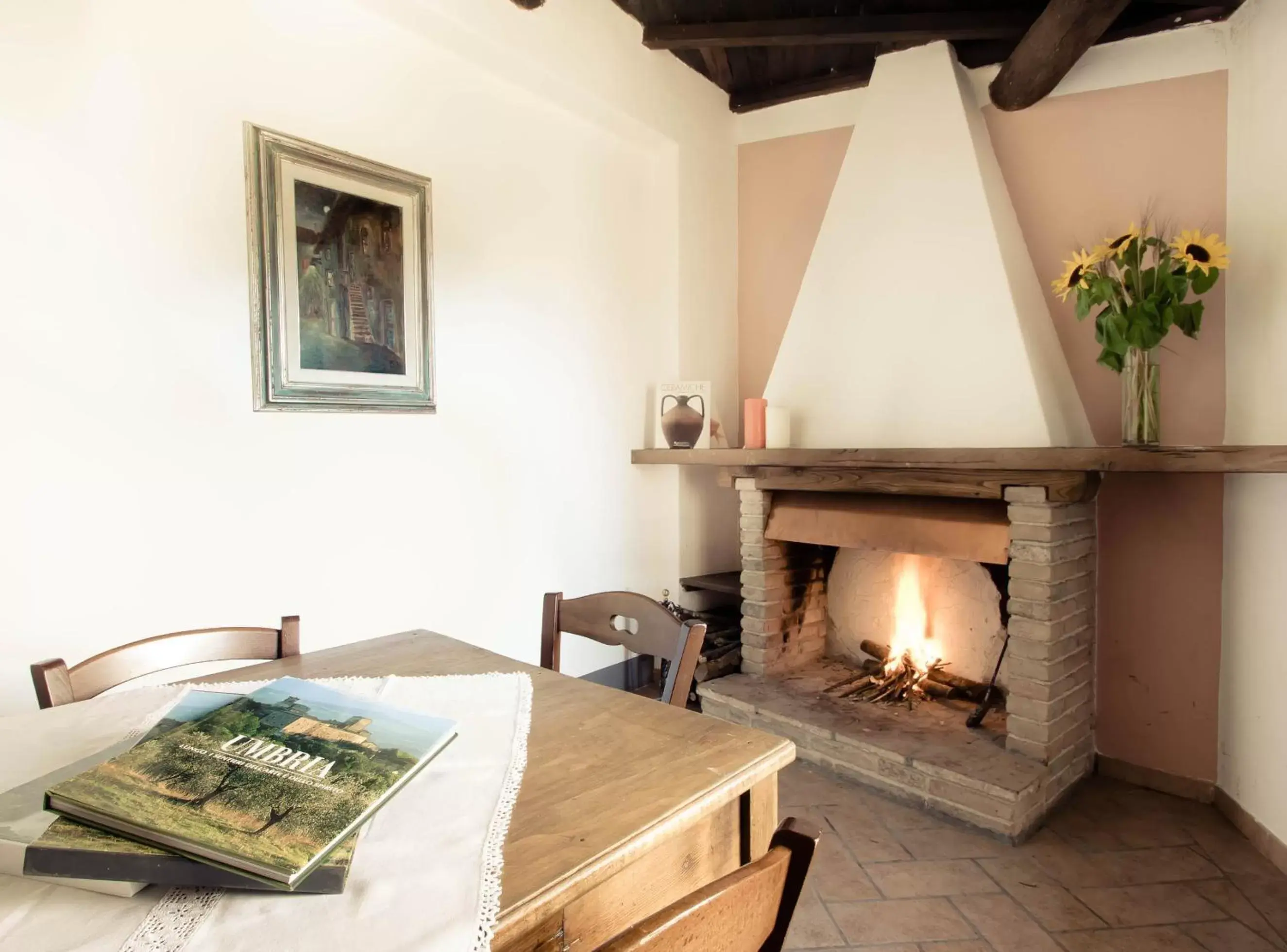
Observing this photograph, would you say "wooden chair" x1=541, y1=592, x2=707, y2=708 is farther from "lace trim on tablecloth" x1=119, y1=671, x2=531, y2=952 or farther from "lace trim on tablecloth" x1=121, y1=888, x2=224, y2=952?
"lace trim on tablecloth" x1=121, y1=888, x2=224, y2=952

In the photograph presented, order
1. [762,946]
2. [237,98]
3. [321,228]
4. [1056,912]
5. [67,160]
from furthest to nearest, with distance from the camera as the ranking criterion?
[321,228] → [237,98] → [1056,912] → [67,160] → [762,946]

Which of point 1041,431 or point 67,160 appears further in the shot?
point 1041,431

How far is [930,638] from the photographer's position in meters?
2.94

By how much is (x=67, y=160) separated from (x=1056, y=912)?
298cm

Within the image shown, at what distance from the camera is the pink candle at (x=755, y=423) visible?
2971mm

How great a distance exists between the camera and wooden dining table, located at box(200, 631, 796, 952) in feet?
2.31

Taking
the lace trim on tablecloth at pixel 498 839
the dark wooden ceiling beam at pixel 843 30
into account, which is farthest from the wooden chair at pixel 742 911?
the dark wooden ceiling beam at pixel 843 30

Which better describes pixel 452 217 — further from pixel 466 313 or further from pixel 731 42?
pixel 731 42

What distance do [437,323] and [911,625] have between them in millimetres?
2158

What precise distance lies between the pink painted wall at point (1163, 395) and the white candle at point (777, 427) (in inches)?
41.4

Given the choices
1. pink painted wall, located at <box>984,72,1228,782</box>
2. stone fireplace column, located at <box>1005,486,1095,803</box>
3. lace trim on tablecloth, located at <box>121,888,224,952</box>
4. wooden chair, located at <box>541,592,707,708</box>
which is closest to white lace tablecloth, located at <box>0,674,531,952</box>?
lace trim on tablecloth, located at <box>121,888,224,952</box>

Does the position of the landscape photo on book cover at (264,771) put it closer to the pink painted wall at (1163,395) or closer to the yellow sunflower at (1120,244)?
the yellow sunflower at (1120,244)

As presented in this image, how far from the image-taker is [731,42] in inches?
114

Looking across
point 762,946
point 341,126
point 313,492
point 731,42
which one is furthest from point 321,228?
point 762,946
